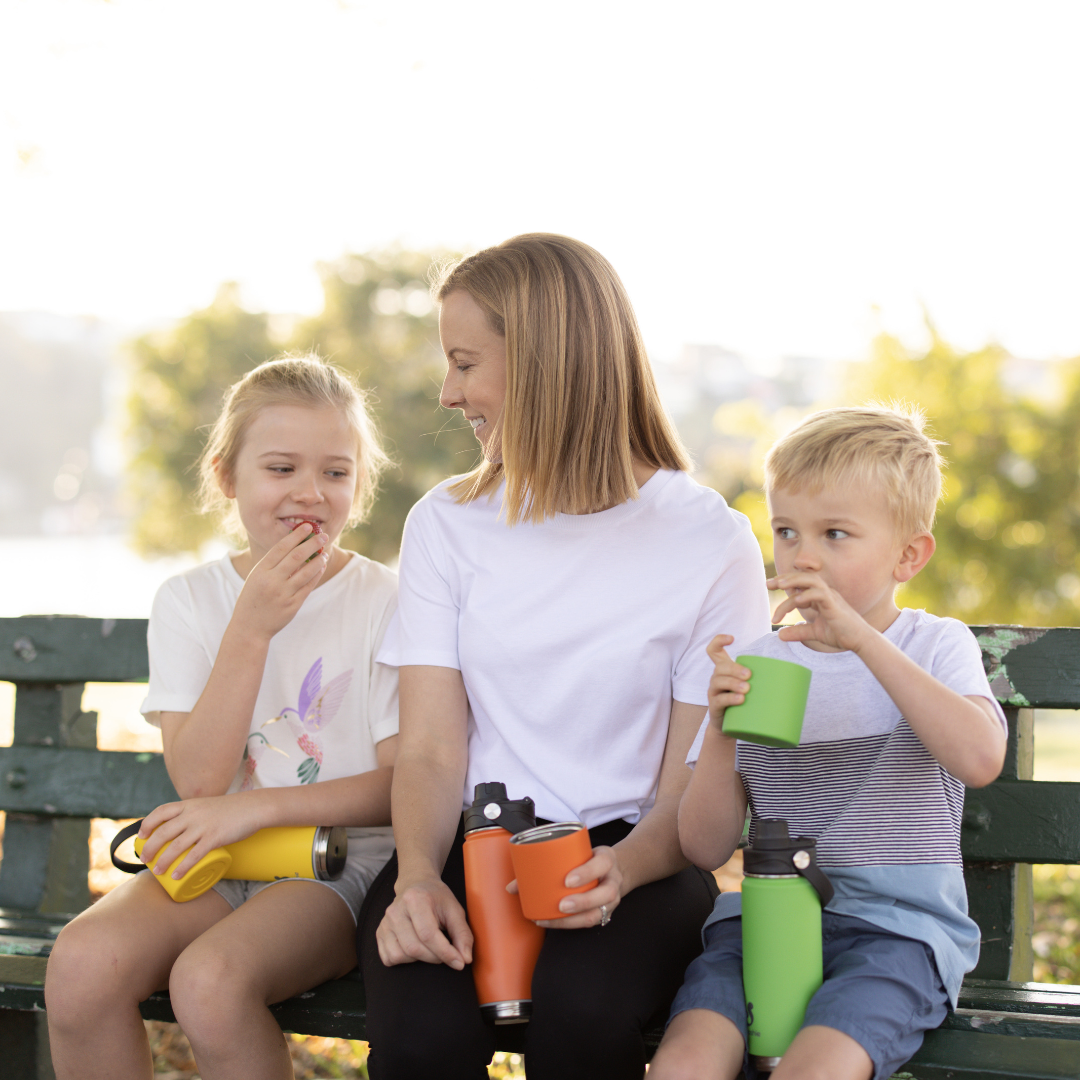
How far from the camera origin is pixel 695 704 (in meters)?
1.96

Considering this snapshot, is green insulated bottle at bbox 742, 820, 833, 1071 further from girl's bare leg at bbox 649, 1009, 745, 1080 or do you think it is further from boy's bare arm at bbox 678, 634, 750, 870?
boy's bare arm at bbox 678, 634, 750, 870

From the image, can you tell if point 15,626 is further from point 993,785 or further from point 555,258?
point 993,785

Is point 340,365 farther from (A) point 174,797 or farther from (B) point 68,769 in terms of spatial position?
(A) point 174,797

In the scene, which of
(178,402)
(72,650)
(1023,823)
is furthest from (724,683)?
(178,402)

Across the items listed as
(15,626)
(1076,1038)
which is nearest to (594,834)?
(1076,1038)

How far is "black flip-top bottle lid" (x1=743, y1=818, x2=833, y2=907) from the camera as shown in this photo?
155 cm

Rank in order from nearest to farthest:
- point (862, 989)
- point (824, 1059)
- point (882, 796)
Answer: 1. point (824, 1059)
2. point (862, 989)
3. point (882, 796)

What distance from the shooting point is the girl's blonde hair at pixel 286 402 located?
2.37 meters

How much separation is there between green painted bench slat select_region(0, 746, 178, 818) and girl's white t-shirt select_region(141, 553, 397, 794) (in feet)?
1.22

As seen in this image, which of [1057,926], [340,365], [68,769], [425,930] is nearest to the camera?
[425,930]

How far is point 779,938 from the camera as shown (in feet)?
5.06

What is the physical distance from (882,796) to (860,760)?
0.07m

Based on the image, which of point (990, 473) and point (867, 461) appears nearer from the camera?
point (867, 461)

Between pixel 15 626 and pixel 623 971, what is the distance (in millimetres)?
1901
